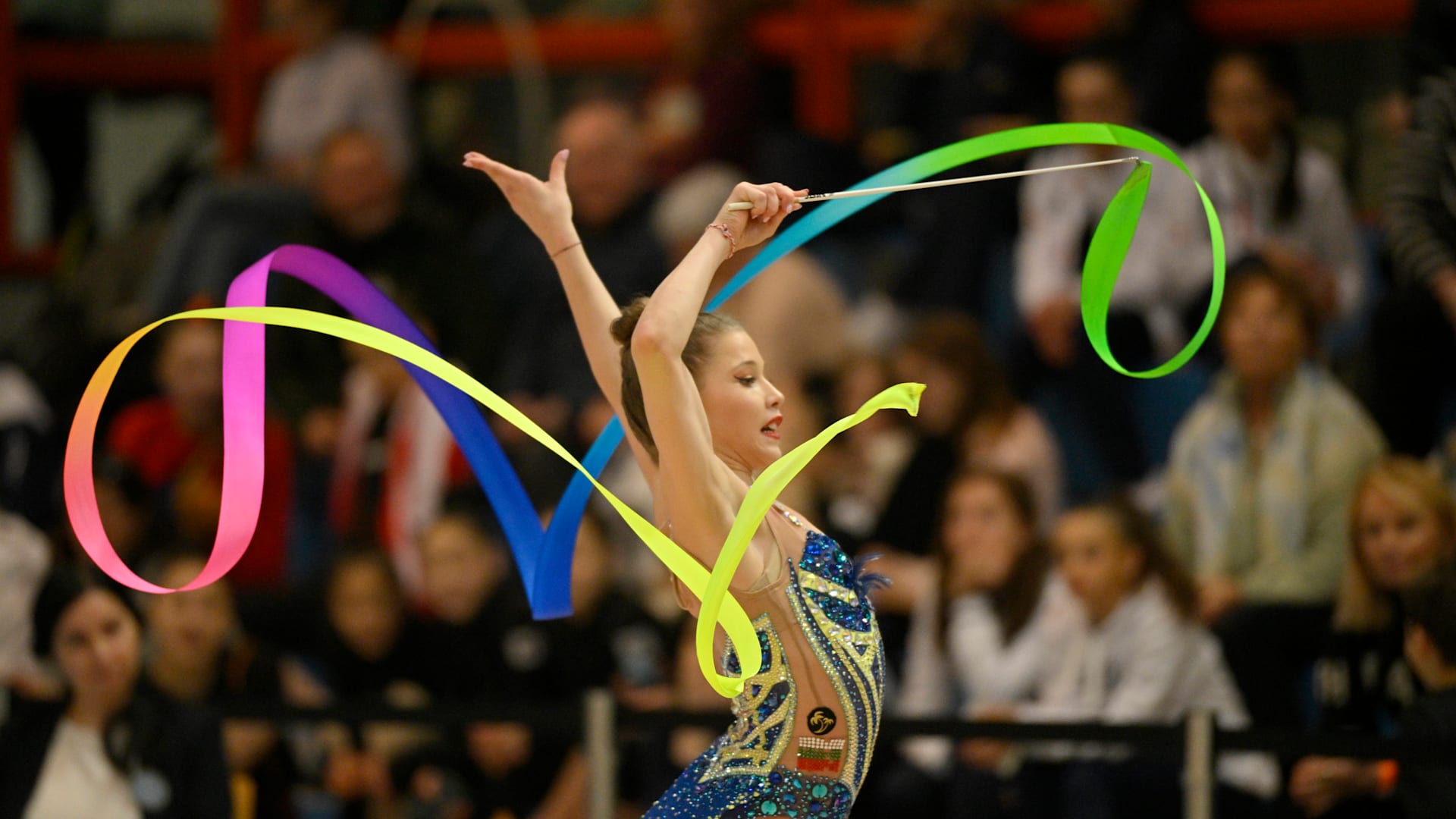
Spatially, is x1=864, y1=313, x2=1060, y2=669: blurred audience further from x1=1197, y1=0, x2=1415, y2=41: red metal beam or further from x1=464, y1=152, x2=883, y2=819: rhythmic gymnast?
x1=464, y1=152, x2=883, y2=819: rhythmic gymnast

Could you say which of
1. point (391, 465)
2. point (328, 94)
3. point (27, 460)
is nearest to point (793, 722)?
point (391, 465)

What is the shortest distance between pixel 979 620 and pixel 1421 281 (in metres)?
1.67

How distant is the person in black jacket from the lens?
16.2 ft

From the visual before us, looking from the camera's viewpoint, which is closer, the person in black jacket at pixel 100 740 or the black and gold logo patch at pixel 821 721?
the black and gold logo patch at pixel 821 721

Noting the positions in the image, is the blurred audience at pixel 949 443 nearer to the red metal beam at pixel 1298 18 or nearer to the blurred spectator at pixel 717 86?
the blurred spectator at pixel 717 86

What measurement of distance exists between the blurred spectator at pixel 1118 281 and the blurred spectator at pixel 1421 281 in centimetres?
76

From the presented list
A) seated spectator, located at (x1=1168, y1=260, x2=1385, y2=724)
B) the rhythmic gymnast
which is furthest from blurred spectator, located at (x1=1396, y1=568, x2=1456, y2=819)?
the rhythmic gymnast

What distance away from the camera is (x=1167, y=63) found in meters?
6.40

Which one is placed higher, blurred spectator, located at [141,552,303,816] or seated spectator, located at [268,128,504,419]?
seated spectator, located at [268,128,504,419]

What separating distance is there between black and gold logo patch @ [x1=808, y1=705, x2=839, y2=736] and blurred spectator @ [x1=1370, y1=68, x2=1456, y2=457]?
3.08 meters

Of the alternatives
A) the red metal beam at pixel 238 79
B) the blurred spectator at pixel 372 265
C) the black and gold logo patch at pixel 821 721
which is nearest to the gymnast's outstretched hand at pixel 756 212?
the black and gold logo patch at pixel 821 721

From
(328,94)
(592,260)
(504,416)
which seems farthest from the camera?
(328,94)

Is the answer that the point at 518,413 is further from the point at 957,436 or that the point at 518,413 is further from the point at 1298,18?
the point at 1298,18

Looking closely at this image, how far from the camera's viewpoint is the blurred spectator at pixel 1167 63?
6.39m
